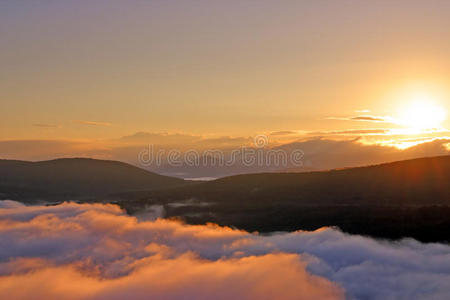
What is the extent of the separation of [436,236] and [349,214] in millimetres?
27833

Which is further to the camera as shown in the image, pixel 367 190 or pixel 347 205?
pixel 367 190

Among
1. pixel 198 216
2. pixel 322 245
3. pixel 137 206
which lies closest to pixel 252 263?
pixel 322 245

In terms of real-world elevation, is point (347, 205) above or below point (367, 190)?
below

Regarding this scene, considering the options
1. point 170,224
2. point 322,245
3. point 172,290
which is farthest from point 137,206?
point 322,245

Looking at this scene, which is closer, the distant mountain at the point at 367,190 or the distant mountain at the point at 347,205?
the distant mountain at the point at 347,205

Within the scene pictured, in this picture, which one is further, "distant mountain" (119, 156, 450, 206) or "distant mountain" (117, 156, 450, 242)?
"distant mountain" (119, 156, 450, 206)

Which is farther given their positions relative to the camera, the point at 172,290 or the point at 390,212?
the point at 390,212

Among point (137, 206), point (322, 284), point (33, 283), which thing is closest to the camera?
point (322, 284)

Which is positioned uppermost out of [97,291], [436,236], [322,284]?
[436,236]

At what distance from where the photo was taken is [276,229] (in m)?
132

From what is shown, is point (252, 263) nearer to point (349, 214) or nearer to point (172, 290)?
point (172, 290)

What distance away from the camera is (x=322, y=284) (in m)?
95.1

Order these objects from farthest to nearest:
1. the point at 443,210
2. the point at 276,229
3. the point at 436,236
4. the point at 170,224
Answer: the point at 170,224 < the point at 276,229 < the point at 443,210 < the point at 436,236

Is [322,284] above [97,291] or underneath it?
above
